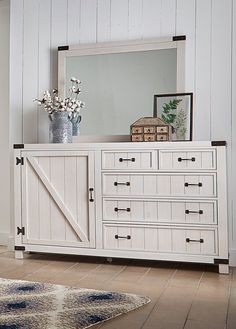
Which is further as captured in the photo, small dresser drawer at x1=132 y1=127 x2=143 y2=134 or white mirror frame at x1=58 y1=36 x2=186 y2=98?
white mirror frame at x1=58 y1=36 x2=186 y2=98

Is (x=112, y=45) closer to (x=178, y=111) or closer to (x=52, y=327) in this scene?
(x=178, y=111)

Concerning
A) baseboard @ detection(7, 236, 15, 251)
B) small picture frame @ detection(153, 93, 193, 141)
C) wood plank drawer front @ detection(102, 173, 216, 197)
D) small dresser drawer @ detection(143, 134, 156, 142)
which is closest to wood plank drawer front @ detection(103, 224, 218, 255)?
wood plank drawer front @ detection(102, 173, 216, 197)

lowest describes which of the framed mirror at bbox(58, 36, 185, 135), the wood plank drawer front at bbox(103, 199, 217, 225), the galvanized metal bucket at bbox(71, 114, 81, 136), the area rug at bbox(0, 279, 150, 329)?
the area rug at bbox(0, 279, 150, 329)

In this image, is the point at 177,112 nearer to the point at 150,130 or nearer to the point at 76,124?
the point at 150,130

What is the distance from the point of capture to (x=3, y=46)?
4.18m

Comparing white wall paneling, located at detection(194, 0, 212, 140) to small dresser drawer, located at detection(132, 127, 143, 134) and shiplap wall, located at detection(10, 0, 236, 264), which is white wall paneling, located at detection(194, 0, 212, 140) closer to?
shiplap wall, located at detection(10, 0, 236, 264)

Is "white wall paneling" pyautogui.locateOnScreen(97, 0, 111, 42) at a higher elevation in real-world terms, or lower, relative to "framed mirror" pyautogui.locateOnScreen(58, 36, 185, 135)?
higher

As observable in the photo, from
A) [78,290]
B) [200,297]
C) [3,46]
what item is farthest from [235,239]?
[3,46]

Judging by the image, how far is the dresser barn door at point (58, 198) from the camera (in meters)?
3.17

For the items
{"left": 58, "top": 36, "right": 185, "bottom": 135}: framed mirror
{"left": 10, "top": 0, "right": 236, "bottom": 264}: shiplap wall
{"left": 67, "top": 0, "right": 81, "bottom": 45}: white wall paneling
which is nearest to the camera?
{"left": 10, "top": 0, "right": 236, "bottom": 264}: shiplap wall

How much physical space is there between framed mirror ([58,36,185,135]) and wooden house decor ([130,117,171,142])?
245 mm

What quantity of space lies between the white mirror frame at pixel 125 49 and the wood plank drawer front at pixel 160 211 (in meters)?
0.92

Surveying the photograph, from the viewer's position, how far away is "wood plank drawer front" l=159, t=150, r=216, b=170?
2.91 meters

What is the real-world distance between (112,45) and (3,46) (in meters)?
1.24
